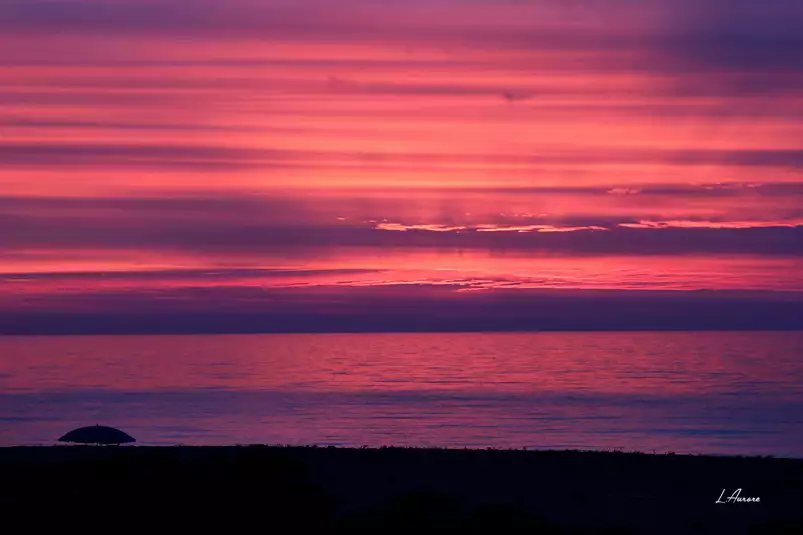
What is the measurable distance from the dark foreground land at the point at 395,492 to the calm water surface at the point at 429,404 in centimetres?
1892

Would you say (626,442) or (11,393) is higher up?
(11,393)

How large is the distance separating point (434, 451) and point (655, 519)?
29.0ft

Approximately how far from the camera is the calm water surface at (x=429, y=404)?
4769 cm

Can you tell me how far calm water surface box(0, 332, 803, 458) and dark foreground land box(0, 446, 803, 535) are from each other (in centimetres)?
1892

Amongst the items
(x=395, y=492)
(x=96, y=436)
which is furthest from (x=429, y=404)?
(x=395, y=492)

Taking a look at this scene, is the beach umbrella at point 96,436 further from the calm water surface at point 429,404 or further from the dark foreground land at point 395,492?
the calm water surface at point 429,404

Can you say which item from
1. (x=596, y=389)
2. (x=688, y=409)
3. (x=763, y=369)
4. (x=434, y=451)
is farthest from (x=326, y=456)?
(x=763, y=369)

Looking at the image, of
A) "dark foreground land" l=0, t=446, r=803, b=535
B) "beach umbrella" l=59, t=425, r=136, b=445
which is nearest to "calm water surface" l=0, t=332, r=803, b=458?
"beach umbrella" l=59, t=425, r=136, b=445

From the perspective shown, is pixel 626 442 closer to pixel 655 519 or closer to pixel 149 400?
pixel 655 519

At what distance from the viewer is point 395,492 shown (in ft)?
65.3

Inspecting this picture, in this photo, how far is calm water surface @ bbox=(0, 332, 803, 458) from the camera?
4769 centimetres

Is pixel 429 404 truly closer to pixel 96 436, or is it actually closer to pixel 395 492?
pixel 96 436

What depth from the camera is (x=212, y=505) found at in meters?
14.7

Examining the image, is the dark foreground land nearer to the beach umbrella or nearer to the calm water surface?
the beach umbrella
